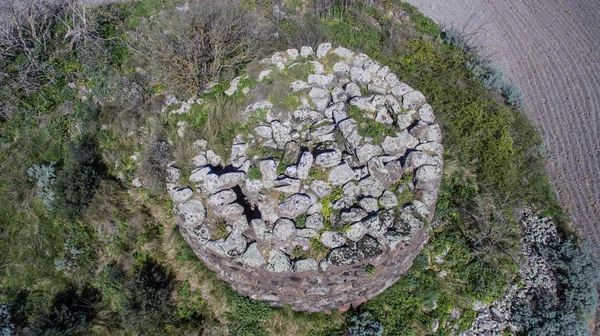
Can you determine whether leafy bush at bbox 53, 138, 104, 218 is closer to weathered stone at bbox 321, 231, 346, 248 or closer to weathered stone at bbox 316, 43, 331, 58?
weathered stone at bbox 321, 231, 346, 248

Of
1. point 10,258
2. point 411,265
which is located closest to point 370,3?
point 411,265

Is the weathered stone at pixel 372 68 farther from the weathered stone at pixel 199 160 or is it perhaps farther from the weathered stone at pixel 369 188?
the weathered stone at pixel 199 160

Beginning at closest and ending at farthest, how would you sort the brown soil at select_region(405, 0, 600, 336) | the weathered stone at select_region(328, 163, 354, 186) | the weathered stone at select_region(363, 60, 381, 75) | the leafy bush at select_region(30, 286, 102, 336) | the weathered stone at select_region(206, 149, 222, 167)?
the leafy bush at select_region(30, 286, 102, 336), the weathered stone at select_region(328, 163, 354, 186), the weathered stone at select_region(206, 149, 222, 167), the weathered stone at select_region(363, 60, 381, 75), the brown soil at select_region(405, 0, 600, 336)

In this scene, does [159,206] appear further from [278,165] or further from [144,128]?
[278,165]

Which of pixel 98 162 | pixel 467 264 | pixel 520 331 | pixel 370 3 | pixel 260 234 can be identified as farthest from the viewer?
pixel 370 3

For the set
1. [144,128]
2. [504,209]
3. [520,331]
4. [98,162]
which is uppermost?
[504,209]

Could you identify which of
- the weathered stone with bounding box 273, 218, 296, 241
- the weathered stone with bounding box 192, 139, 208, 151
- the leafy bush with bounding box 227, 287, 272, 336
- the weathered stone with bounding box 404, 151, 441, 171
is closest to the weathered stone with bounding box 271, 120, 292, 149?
the weathered stone with bounding box 192, 139, 208, 151
